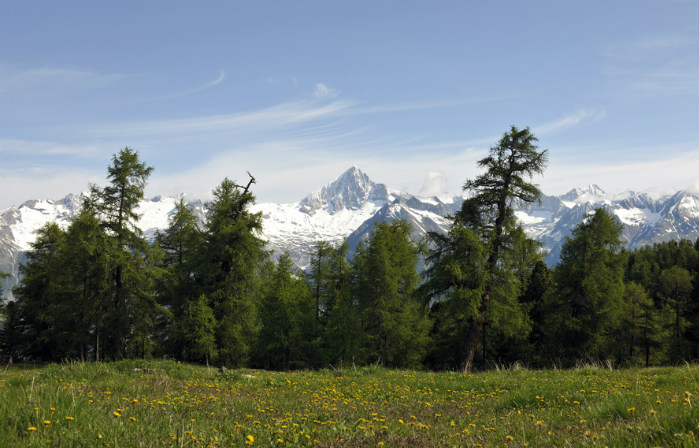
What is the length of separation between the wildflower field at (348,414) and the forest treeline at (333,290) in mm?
12793

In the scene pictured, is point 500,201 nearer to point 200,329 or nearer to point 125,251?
point 200,329

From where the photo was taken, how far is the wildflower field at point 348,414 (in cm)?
471

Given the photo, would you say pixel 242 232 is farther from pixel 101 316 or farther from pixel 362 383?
pixel 362 383

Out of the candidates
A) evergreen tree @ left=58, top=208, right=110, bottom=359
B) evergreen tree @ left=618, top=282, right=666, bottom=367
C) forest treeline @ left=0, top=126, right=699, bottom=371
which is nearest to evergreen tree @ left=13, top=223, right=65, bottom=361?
forest treeline @ left=0, top=126, right=699, bottom=371

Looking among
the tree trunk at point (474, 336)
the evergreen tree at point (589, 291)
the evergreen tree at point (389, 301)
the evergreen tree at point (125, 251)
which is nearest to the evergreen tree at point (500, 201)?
the tree trunk at point (474, 336)

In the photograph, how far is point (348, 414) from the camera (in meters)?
7.18

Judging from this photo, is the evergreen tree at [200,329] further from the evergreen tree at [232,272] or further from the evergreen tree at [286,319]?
the evergreen tree at [286,319]

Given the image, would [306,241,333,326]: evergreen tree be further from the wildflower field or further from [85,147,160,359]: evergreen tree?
the wildflower field

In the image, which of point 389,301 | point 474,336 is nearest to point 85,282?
point 389,301

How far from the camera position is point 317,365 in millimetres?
38219

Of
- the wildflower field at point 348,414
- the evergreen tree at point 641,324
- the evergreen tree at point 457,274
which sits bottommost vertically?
the evergreen tree at point 641,324

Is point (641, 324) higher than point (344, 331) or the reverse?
the reverse

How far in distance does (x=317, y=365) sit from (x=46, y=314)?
2386 cm

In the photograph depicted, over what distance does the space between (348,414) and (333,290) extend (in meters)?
35.5
